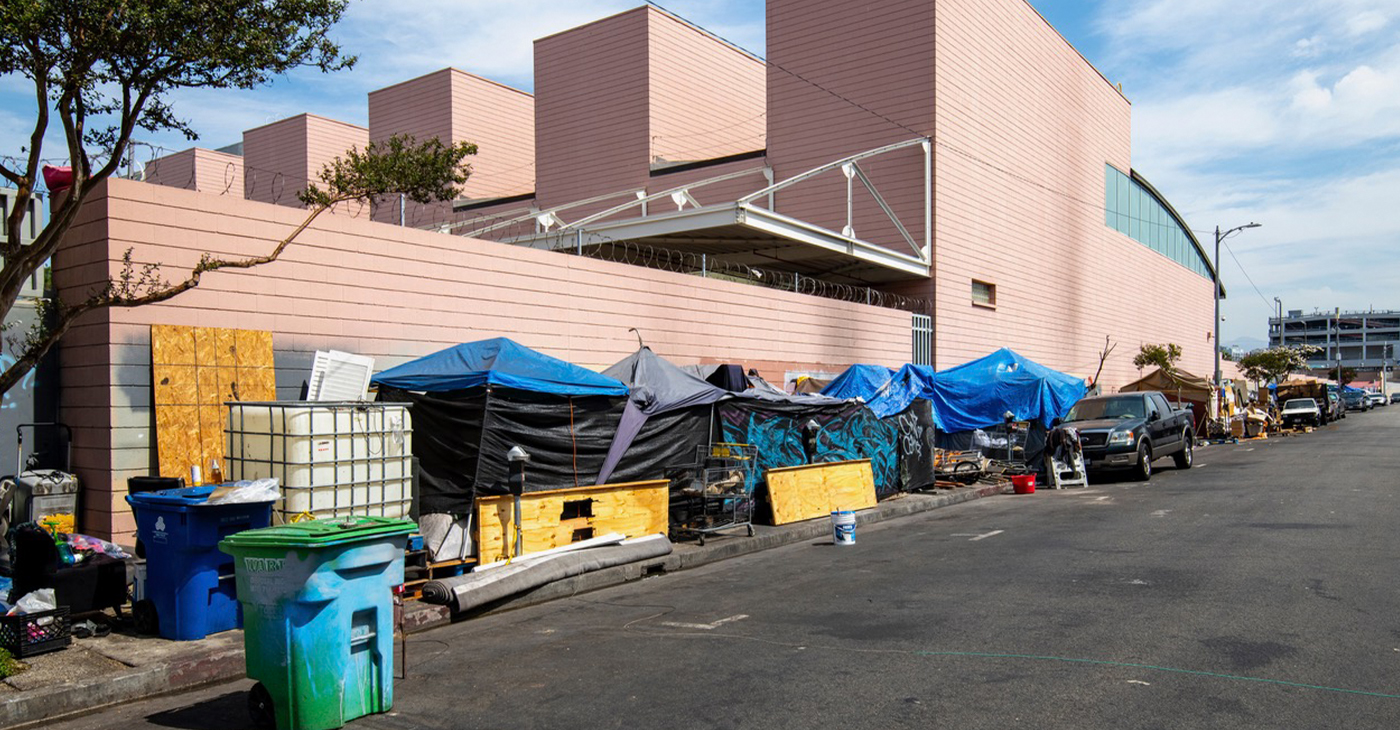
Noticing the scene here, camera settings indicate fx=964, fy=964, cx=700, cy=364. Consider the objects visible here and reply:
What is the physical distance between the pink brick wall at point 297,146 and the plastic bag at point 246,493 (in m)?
32.0

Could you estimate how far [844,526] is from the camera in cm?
1273

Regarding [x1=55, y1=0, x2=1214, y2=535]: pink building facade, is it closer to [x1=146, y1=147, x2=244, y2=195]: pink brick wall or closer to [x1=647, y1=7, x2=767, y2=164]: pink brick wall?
[x1=647, y1=7, x2=767, y2=164]: pink brick wall

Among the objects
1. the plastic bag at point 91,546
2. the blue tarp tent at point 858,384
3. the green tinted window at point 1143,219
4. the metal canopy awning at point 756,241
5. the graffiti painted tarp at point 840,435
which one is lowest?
the plastic bag at point 91,546

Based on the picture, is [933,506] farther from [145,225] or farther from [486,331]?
[145,225]

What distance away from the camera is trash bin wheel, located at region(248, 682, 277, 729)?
5.73 meters

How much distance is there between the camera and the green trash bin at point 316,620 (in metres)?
5.49

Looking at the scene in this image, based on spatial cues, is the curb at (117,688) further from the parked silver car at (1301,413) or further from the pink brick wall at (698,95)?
the parked silver car at (1301,413)

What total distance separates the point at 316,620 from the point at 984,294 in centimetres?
2725

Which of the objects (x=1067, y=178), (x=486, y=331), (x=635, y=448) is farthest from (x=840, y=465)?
(x=1067, y=178)

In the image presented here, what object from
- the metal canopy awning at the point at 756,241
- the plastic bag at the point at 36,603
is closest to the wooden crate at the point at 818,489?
the metal canopy awning at the point at 756,241

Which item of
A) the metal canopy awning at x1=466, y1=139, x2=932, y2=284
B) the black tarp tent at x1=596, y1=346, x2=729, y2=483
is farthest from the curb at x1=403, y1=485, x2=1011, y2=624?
the metal canopy awning at x1=466, y1=139, x2=932, y2=284

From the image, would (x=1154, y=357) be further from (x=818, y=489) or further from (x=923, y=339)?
(x=818, y=489)

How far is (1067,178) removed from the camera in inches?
1455

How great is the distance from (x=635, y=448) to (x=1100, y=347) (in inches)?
1259
